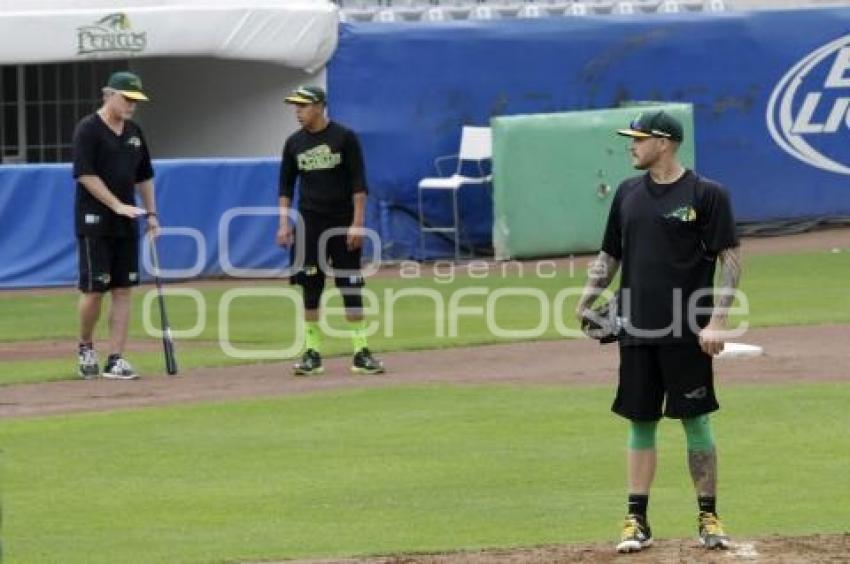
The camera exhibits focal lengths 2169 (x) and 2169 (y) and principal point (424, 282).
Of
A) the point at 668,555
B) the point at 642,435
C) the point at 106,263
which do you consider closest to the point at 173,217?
the point at 106,263

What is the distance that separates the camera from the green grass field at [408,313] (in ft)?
56.6

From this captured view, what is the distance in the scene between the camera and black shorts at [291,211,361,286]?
607 inches

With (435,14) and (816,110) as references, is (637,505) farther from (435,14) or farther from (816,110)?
(816,110)

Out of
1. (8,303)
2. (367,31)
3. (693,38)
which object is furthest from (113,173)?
(693,38)

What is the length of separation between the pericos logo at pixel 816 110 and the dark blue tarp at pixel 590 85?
0.03m

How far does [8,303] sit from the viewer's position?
2102 centimetres

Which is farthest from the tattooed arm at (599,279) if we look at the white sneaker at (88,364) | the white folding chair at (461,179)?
the white folding chair at (461,179)

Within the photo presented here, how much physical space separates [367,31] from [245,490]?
13903 mm

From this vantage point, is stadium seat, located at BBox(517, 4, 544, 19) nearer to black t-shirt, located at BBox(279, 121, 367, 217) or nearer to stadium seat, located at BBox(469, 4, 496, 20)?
stadium seat, located at BBox(469, 4, 496, 20)

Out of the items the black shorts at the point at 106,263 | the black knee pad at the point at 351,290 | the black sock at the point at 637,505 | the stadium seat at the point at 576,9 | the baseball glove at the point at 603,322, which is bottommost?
the black sock at the point at 637,505

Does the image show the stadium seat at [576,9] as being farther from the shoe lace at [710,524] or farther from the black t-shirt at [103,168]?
Answer: the shoe lace at [710,524]

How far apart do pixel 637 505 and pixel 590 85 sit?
16513mm

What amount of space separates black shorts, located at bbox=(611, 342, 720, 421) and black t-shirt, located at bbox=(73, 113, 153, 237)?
6782 millimetres

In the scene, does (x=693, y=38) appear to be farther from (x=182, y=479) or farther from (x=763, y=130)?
(x=182, y=479)
